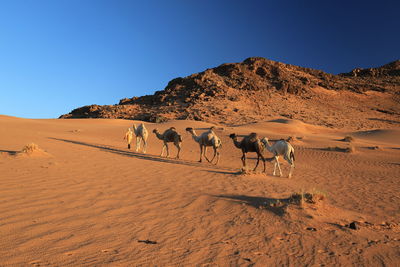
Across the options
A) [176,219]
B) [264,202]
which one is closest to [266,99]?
[264,202]

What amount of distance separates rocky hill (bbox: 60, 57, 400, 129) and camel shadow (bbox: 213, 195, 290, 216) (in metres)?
37.9

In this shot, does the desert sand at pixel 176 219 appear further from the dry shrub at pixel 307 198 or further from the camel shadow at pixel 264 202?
the dry shrub at pixel 307 198

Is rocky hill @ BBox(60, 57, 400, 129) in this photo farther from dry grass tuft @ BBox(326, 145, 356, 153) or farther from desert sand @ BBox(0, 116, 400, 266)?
desert sand @ BBox(0, 116, 400, 266)

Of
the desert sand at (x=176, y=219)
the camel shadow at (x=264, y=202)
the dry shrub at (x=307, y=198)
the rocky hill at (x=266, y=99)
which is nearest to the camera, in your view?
the desert sand at (x=176, y=219)

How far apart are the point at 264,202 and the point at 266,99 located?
54085mm

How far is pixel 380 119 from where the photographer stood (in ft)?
178

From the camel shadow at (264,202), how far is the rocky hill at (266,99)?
37933 mm

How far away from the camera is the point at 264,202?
668cm

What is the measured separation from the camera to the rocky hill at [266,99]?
50.8 meters

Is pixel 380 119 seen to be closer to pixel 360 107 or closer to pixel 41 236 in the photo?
pixel 360 107

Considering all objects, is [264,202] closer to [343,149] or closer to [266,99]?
[343,149]

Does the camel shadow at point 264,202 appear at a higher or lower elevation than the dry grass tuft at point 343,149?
lower

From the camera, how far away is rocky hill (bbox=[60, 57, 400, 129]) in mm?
50844

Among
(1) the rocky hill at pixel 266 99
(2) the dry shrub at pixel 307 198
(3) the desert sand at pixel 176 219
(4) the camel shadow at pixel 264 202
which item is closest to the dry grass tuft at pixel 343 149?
(3) the desert sand at pixel 176 219
